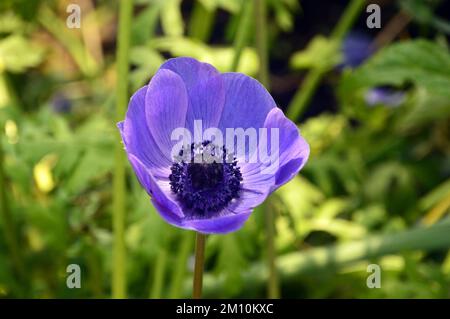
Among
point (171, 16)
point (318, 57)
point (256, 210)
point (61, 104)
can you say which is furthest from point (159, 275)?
point (61, 104)

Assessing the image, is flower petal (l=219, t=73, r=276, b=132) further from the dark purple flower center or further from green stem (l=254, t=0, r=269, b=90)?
green stem (l=254, t=0, r=269, b=90)

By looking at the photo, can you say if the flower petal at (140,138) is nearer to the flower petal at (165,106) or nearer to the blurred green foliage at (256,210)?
the flower petal at (165,106)

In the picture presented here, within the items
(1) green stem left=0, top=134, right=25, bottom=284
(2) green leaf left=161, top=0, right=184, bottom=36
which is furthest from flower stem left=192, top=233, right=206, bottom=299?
(2) green leaf left=161, top=0, right=184, bottom=36

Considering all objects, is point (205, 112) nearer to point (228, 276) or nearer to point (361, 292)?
point (228, 276)

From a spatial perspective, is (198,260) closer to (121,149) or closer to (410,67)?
(121,149)

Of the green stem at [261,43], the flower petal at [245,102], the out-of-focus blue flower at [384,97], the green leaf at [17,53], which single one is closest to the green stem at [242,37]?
the green stem at [261,43]
